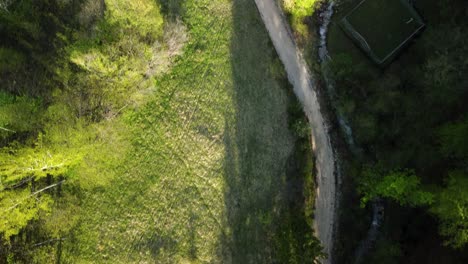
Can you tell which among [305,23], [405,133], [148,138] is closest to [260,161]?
[148,138]

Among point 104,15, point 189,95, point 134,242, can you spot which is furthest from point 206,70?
point 134,242

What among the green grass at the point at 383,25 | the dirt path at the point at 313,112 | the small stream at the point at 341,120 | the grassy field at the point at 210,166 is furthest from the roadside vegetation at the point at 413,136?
the grassy field at the point at 210,166

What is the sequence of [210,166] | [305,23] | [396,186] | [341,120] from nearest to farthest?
1. [396,186]
2. [210,166]
3. [305,23]
4. [341,120]

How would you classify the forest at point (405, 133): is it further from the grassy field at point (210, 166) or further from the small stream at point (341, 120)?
the grassy field at point (210, 166)

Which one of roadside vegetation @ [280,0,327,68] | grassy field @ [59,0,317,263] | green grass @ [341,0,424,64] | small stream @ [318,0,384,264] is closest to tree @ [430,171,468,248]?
small stream @ [318,0,384,264]

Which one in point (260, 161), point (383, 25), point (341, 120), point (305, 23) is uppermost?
point (305, 23)

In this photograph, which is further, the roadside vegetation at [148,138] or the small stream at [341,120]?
the small stream at [341,120]

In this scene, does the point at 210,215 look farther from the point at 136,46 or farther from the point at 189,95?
the point at 136,46

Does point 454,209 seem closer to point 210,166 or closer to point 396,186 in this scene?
point 396,186
